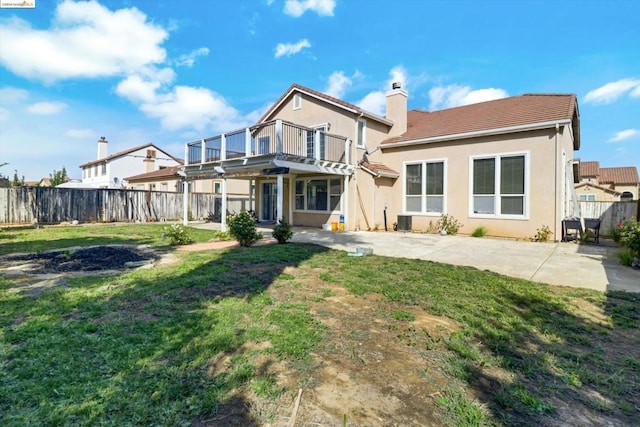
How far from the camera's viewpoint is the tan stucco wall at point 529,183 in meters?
10.6

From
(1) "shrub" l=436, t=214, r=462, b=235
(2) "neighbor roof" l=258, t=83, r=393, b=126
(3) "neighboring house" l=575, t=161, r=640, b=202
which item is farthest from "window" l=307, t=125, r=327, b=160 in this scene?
(3) "neighboring house" l=575, t=161, r=640, b=202

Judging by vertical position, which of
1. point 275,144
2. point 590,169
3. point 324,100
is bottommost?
point 275,144

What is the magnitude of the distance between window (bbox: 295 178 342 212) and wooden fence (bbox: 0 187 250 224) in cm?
805

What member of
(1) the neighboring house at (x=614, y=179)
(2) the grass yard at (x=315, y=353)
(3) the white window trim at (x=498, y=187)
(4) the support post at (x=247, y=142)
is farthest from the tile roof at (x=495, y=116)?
(1) the neighboring house at (x=614, y=179)

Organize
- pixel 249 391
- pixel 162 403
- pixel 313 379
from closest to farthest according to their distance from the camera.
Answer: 1. pixel 162 403
2. pixel 249 391
3. pixel 313 379

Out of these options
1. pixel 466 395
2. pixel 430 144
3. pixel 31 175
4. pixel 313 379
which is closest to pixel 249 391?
pixel 313 379

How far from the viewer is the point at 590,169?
1446 inches

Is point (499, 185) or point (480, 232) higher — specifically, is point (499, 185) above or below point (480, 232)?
above

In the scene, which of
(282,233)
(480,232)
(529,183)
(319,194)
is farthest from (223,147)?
(529,183)

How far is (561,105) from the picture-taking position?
1129cm

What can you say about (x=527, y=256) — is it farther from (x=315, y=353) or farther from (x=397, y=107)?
(x=397, y=107)

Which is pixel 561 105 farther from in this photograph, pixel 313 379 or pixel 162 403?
pixel 162 403

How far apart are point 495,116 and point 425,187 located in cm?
392

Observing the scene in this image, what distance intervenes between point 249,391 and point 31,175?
2197 inches
